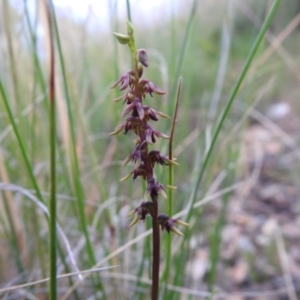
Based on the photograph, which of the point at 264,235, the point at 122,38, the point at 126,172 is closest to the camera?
the point at 122,38

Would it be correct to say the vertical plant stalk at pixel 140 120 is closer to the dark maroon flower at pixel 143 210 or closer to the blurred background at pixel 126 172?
the dark maroon flower at pixel 143 210

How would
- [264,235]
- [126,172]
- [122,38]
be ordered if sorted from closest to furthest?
[122,38], [126,172], [264,235]

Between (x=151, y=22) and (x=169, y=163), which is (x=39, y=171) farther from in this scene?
(x=151, y=22)

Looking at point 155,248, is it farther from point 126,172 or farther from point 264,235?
point 264,235

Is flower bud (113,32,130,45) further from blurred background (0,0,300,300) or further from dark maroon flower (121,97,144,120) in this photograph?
blurred background (0,0,300,300)

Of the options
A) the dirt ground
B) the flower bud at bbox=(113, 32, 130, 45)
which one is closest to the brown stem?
the flower bud at bbox=(113, 32, 130, 45)

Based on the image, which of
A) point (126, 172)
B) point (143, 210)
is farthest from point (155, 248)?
point (126, 172)

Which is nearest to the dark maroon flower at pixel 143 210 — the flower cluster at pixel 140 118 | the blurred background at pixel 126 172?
the flower cluster at pixel 140 118

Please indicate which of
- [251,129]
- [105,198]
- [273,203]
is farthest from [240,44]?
[105,198]
